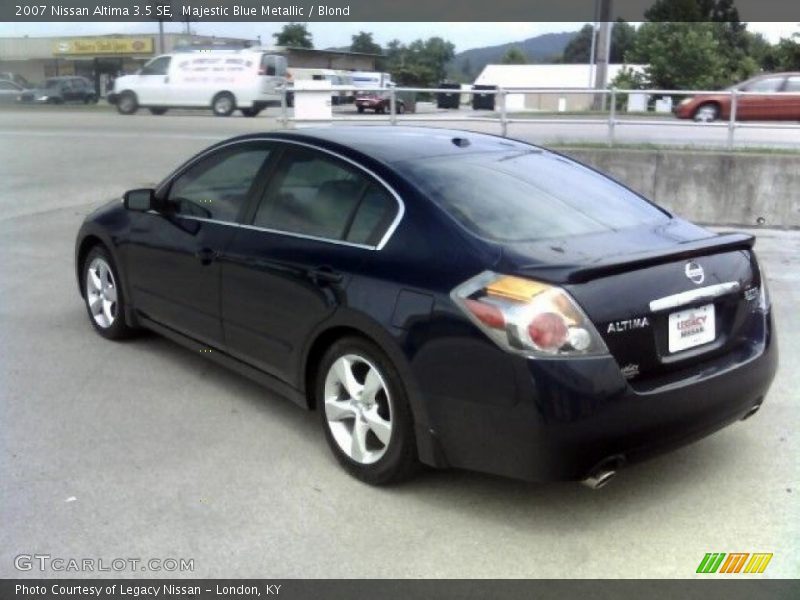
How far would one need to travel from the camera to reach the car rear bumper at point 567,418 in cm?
299

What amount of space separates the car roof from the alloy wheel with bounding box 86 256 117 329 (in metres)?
1.57

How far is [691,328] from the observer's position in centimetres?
336

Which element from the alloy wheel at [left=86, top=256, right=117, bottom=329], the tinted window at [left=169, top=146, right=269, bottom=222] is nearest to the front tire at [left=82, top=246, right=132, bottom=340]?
the alloy wheel at [left=86, top=256, right=117, bottom=329]

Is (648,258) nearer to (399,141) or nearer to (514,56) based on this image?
(399,141)

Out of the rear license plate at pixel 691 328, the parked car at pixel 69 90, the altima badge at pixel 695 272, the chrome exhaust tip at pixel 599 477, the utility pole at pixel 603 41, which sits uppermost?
the utility pole at pixel 603 41

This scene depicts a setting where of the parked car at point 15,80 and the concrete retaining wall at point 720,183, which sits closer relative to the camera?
the concrete retaining wall at point 720,183

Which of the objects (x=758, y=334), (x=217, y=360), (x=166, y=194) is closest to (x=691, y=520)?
(x=758, y=334)

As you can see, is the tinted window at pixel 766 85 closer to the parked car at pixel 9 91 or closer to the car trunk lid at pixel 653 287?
the car trunk lid at pixel 653 287

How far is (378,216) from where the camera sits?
3719 millimetres

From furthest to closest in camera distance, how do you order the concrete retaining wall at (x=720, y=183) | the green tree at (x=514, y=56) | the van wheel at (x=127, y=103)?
the green tree at (x=514, y=56) → the van wheel at (x=127, y=103) → the concrete retaining wall at (x=720, y=183)

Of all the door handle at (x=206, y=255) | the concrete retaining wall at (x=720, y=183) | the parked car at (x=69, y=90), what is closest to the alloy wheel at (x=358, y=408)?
the door handle at (x=206, y=255)

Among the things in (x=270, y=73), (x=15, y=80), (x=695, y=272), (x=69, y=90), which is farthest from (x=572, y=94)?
(x=15, y=80)

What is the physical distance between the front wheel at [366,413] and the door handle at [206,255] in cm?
105

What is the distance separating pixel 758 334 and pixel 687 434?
27.3 inches
